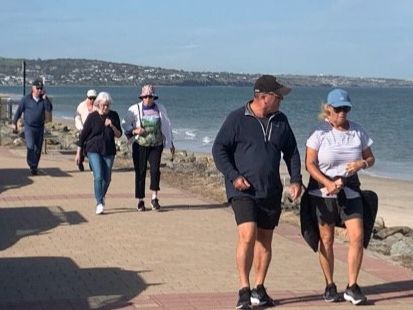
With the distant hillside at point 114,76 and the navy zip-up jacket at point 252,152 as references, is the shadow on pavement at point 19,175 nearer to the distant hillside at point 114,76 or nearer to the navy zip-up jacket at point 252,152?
the navy zip-up jacket at point 252,152

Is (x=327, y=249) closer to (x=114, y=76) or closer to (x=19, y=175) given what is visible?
(x=19, y=175)

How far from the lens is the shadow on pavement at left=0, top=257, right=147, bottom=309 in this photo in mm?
7137

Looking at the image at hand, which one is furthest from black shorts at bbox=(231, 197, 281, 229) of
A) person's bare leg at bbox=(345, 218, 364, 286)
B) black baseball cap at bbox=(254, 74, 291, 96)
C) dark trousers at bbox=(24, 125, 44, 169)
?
dark trousers at bbox=(24, 125, 44, 169)

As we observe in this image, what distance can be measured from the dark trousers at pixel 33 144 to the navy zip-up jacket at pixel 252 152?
372 inches

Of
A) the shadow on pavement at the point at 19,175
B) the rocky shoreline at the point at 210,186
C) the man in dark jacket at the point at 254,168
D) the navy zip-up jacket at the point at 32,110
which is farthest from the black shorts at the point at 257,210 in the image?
the navy zip-up jacket at the point at 32,110

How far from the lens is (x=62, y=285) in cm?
773

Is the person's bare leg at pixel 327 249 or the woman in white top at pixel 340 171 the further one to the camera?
the person's bare leg at pixel 327 249

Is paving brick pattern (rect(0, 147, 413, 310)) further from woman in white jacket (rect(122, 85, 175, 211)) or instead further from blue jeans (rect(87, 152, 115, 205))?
woman in white jacket (rect(122, 85, 175, 211))

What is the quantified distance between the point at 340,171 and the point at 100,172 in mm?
5353

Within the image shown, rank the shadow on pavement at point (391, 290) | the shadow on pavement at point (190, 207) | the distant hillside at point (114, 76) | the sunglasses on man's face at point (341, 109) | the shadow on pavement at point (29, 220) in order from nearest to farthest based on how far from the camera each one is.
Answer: the sunglasses on man's face at point (341, 109) < the shadow on pavement at point (391, 290) < the shadow on pavement at point (29, 220) < the shadow on pavement at point (190, 207) < the distant hillside at point (114, 76)

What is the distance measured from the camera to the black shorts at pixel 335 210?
7352mm

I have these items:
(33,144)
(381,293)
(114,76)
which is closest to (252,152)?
(381,293)

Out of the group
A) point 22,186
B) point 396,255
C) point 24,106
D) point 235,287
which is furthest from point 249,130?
point 24,106

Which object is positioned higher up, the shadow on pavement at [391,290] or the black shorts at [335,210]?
the black shorts at [335,210]
